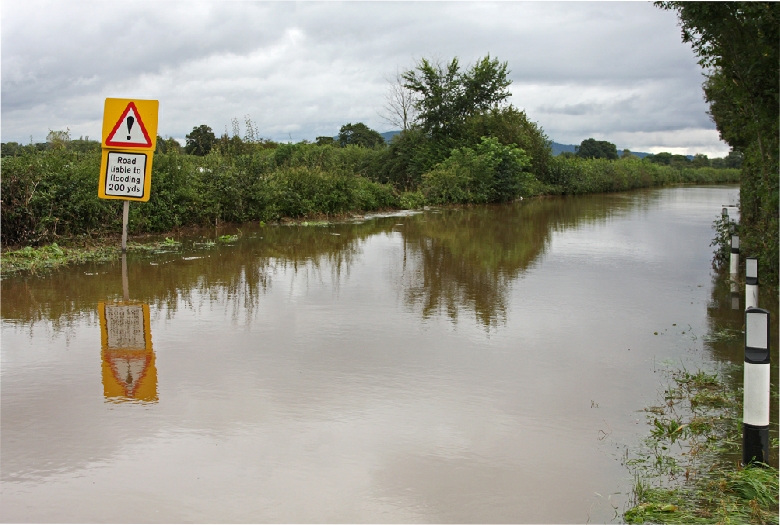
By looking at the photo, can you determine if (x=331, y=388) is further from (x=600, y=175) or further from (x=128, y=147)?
(x=600, y=175)

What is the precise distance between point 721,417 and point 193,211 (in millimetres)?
14301

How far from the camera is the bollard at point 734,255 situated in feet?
37.2

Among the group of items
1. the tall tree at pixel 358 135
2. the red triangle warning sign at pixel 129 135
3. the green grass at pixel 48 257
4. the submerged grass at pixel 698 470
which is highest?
the tall tree at pixel 358 135

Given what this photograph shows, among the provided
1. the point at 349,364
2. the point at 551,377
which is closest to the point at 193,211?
the point at 349,364

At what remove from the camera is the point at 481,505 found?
3980mm

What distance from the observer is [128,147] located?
1228cm

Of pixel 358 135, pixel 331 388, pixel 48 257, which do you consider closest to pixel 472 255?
pixel 48 257

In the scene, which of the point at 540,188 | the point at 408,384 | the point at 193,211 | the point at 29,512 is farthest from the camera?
the point at 540,188

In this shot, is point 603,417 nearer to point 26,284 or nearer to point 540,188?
point 26,284

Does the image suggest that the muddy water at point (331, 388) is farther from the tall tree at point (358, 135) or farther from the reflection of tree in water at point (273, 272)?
the tall tree at point (358, 135)

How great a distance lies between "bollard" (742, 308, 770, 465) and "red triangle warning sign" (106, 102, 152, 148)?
10569mm

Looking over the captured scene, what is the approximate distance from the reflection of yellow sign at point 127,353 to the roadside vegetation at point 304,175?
14.3ft

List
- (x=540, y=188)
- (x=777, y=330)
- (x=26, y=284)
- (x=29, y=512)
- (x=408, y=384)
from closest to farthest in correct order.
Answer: (x=29, y=512), (x=408, y=384), (x=777, y=330), (x=26, y=284), (x=540, y=188)

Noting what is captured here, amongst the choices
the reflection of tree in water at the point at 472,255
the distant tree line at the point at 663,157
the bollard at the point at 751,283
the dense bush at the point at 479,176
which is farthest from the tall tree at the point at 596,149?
the bollard at the point at 751,283
